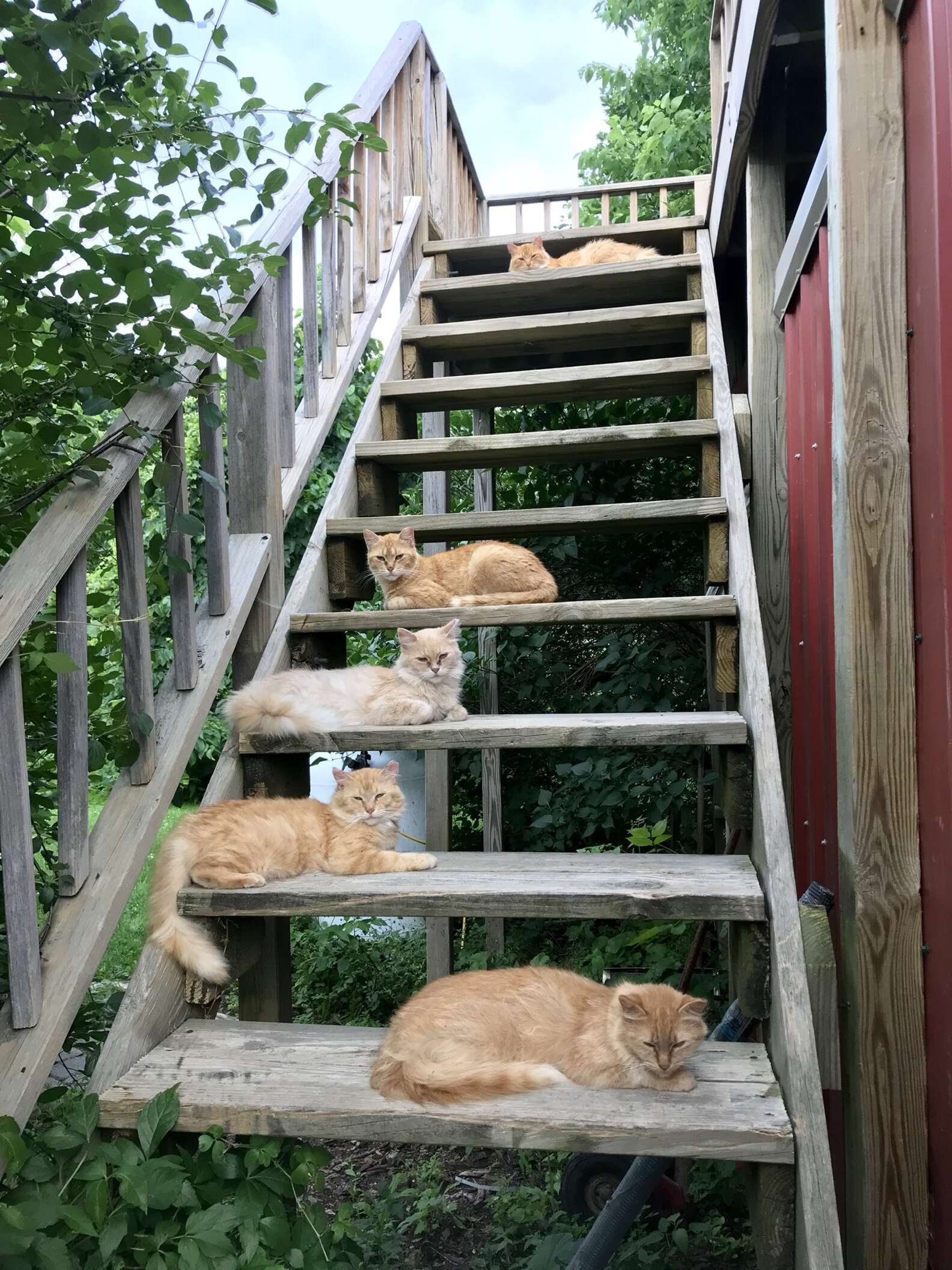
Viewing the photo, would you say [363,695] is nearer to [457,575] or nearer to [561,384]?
[457,575]

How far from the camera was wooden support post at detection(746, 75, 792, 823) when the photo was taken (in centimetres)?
307

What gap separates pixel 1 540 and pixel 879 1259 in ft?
7.01

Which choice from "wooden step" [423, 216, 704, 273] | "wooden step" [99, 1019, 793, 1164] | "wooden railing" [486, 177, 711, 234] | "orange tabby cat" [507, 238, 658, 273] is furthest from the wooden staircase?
"wooden railing" [486, 177, 711, 234]

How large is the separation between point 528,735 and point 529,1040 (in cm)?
69

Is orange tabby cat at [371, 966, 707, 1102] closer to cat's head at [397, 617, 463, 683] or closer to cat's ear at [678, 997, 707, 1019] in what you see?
cat's ear at [678, 997, 707, 1019]

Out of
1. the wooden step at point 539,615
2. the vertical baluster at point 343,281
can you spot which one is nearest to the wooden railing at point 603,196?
the vertical baluster at point 343,281

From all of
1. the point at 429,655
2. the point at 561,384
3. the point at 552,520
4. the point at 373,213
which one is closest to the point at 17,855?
the point at 429,655

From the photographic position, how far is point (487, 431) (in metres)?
5.30

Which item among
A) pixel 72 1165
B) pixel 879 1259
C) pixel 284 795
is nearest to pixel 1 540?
pixel 284 795

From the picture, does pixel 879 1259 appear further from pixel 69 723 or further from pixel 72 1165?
pixel 69 723

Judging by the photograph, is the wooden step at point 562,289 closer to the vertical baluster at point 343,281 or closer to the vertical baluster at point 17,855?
the vertical baluster at point 343,281

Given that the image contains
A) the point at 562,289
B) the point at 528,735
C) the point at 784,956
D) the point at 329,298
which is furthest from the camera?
the point at 562,289

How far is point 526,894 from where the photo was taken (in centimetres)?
173

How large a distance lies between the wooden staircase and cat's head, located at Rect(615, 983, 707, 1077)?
0.06 m
